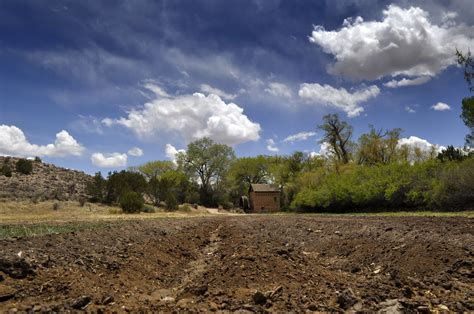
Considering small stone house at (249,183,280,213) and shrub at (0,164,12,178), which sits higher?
shrub at (0,164,12,178)

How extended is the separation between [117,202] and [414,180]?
3150cm

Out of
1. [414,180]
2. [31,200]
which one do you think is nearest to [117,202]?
[31,200]

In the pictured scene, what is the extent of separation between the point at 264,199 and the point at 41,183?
35443mm

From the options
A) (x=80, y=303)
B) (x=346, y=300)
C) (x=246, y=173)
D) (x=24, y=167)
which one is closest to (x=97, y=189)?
(x=24, y=167)

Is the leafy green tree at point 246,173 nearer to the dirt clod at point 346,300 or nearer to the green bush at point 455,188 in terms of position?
the green bush at point 455,188

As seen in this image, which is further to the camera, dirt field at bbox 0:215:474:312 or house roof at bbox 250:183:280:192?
house roof at bbox 250:183:280:192

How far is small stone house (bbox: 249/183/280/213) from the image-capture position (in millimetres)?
65062

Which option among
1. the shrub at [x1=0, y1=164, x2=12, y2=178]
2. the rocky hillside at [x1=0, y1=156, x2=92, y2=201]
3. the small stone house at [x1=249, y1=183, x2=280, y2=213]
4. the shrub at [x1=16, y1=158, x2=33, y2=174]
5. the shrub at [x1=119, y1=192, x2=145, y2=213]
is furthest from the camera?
the small stone house at [x1=249, y1=183, x2=280, y2=213]

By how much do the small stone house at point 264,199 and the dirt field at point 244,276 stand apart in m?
53.5

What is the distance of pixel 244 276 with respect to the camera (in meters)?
7.11

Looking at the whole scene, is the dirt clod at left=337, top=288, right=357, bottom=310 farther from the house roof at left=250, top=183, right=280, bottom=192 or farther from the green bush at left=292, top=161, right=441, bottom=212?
the house roof at left=250, top=183, right=280, bottom=192

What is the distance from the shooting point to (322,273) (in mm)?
7684

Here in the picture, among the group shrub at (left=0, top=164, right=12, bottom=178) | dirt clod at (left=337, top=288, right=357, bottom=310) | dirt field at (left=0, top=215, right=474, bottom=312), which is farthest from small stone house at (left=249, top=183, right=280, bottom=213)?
dirt clod at (left=337, top=288, right=357, bottom=310)

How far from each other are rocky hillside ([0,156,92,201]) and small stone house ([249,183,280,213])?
92.9 feet
